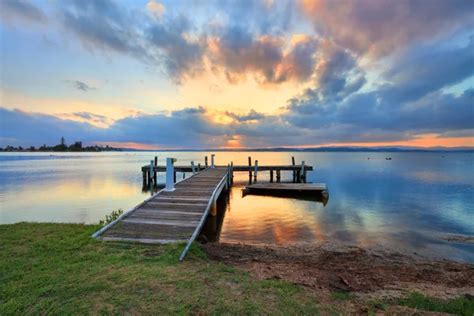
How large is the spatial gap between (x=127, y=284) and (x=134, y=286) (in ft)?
0.45

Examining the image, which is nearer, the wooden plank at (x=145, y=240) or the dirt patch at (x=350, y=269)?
the dirt patch at (x=350, y=269)

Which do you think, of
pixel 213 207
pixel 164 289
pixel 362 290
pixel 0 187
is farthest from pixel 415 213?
pixel 0 187

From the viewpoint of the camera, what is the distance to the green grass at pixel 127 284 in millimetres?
3479

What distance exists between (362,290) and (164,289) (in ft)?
11.2

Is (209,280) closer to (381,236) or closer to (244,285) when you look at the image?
(244,285)

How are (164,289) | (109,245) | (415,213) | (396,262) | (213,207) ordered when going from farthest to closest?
(415,213)
(213,207)
(396,262)
(109,245)
(164,289)

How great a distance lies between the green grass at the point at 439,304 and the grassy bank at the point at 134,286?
21 mm

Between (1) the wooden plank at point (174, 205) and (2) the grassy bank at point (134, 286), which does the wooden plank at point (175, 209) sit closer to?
(1) the wooden plank at point (174, 205)

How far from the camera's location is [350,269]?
567 centimetres

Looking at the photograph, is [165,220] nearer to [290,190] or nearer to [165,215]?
[165,215]

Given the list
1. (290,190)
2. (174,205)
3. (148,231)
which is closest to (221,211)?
(174,205)

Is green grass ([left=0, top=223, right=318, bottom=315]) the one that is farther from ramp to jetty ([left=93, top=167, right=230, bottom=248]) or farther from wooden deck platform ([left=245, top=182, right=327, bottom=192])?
wooden deck platform ([left=245, top=182, right=327, bottom=192])

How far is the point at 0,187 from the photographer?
22719mm

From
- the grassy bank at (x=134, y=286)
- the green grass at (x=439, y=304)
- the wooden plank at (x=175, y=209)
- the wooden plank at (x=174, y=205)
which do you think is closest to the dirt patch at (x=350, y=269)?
the green grass at (x=439, y=304)
